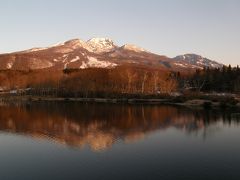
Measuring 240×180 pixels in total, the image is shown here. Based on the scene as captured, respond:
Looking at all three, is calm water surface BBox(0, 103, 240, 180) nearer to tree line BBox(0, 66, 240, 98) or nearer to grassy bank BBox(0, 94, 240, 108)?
grassy bank BBox(0, 94, 240, 108)

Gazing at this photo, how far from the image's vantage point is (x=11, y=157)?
151 feet

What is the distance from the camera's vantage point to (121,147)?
51.1 m

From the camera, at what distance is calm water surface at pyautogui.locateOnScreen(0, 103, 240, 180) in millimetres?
37812

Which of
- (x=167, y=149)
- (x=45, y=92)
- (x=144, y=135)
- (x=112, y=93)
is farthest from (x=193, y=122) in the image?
(x=45, y=92)

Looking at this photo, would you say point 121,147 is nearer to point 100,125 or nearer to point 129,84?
point 100,125

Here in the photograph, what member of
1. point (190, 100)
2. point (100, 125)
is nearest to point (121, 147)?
point (100, 125)

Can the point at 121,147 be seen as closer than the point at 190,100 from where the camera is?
Yes

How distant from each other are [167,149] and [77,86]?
12735cm

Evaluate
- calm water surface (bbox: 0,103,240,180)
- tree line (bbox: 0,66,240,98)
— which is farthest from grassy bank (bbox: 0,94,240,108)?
calm water surface (bbox: 0,103,240,180)

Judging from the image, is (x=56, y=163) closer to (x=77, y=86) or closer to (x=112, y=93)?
(x=112, y=93)

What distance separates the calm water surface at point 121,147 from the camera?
37812mm

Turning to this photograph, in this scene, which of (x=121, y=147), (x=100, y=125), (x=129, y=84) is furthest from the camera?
(x=129, y=84)

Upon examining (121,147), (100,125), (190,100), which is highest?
(190,100)

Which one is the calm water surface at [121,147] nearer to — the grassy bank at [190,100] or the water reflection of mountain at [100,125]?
the water reflection of mountain at [100,125]
